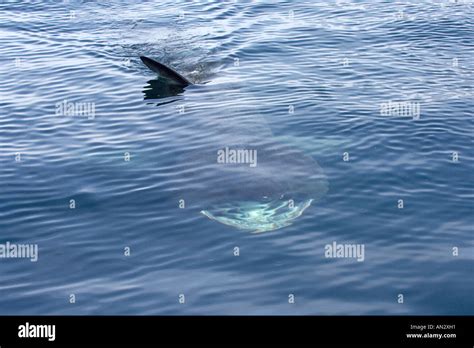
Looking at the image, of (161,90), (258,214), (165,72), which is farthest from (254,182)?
(161,90)

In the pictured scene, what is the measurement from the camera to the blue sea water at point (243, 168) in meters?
11.6

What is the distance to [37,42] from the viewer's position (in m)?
24.6

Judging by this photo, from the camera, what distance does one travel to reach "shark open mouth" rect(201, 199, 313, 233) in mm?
12961
